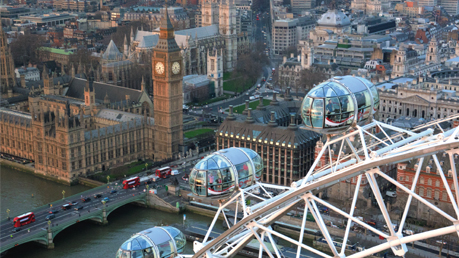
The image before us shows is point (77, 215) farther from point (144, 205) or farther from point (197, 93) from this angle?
point (197, 93)

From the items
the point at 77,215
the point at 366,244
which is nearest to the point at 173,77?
the point at 77,215

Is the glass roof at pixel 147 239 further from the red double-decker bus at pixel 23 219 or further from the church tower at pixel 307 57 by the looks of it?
the church tower at pixel 307 57

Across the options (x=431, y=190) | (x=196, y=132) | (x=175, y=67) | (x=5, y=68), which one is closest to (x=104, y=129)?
(x=175, y=67)

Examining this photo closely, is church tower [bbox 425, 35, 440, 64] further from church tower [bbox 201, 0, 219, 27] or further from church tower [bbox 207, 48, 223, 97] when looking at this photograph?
church tower [bbox 201, 0, 219, 27]

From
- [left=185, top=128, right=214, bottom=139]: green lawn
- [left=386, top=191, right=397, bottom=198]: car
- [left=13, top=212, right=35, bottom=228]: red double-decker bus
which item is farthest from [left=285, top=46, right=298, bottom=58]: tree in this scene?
[left=13, top=212, right=35, bottom=228]: red double-decker bus

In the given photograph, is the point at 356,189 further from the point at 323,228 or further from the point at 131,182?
the point at 131,182

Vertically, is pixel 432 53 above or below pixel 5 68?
below

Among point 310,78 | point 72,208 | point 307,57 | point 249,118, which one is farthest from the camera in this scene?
point 307,57
